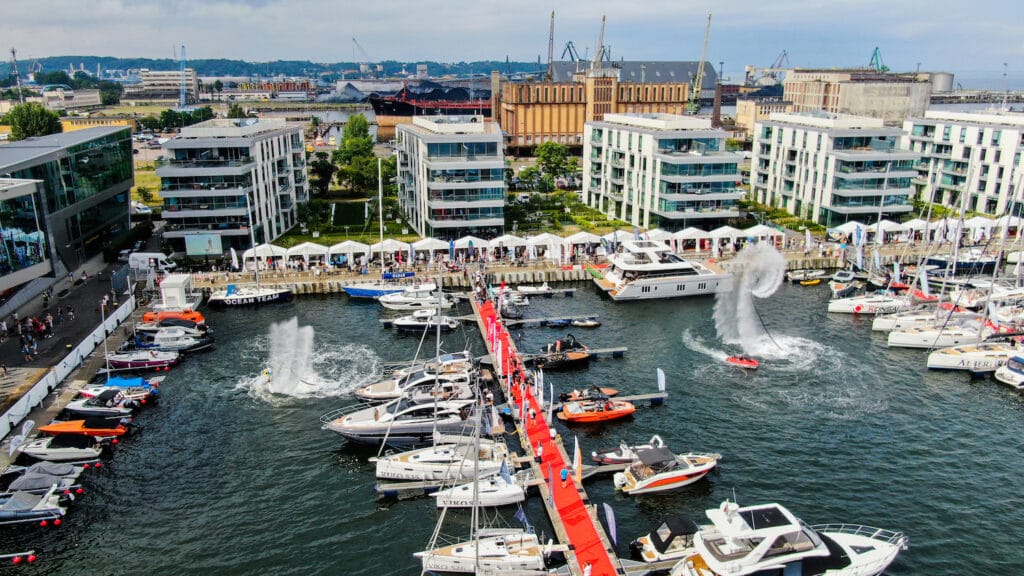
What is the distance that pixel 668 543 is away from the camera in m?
35.2

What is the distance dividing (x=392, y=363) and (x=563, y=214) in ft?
178

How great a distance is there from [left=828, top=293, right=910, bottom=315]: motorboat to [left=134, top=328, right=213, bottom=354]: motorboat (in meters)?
60.4

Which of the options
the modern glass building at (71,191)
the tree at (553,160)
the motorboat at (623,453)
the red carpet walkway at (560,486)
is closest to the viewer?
the red carpet walkway at (560,486)

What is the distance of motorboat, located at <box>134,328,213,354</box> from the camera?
197 feet

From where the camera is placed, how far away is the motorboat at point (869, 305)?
228 feet

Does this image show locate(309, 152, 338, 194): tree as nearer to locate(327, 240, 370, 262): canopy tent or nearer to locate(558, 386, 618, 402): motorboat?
locate(327, 240, 370, 262): canopy tent

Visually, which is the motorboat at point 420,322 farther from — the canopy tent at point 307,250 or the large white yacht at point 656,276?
the large white yacht at point 656,276

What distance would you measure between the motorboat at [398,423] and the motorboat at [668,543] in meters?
15.2

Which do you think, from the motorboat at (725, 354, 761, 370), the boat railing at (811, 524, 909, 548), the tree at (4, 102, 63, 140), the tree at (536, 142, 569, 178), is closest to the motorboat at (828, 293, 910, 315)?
the motorboat at (725, 354, 761, 370)

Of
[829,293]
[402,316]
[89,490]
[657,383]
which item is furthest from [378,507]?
[829,293]

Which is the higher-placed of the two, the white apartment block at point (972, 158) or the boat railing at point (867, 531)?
the white apartment block at point (972, 158)

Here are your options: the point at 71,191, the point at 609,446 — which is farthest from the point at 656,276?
the point at 71,191

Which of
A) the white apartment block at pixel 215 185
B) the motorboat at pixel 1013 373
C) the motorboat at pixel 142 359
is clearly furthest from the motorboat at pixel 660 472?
the white apartment block at pixel 215 185

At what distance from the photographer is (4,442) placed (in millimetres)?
44625
